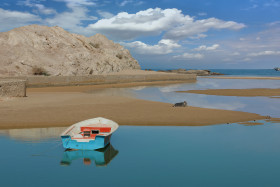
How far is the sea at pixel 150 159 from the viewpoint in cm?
852

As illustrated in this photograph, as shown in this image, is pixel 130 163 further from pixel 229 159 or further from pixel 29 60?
pixel 29 60

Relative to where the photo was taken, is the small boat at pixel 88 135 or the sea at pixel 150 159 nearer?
the sea at pixel 150 159

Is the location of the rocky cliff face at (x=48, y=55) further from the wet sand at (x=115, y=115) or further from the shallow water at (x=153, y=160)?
the shallow water at (x=153, y=160)

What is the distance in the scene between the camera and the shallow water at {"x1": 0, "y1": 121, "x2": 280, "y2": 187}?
8539 mm

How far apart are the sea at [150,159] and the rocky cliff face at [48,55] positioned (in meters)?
35.0

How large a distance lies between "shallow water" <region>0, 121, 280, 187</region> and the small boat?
16.8 inches

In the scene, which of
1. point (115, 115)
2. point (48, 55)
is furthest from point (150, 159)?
point (48, 55)

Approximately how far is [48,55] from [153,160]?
46.0m

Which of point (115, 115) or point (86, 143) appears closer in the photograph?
point (86, 143)

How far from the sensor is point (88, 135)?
11.8 metres

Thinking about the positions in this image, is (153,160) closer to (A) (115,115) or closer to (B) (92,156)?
(B) (92,156)

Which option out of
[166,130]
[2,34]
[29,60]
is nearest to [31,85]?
[29,60]

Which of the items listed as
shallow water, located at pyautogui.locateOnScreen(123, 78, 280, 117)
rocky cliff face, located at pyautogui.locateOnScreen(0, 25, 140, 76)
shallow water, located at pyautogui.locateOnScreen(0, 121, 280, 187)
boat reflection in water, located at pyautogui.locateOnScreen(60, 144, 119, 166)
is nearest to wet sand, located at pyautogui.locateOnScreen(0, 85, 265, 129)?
shallow water, located at pyautogui.locateOnScreen(0, 121, 280, 187)

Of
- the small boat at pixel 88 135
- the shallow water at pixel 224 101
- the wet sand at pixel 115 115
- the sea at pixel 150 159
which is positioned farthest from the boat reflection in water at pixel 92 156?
the shallow water at pixel 224 101
